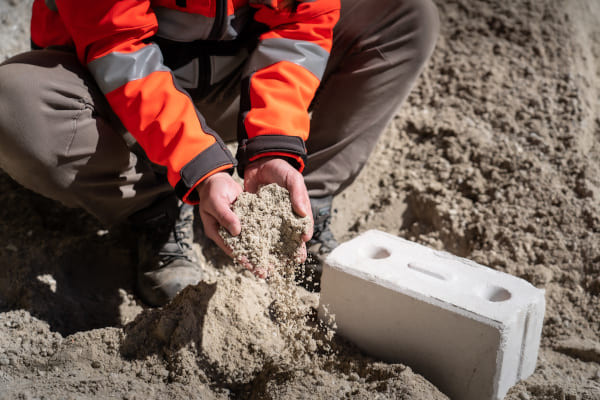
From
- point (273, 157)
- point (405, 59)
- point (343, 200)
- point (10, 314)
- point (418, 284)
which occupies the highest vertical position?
point (405, 59)

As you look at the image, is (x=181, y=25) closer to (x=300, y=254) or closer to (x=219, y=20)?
(x=219, y=20)

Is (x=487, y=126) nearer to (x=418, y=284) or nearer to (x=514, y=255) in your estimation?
(x=514, y=255)

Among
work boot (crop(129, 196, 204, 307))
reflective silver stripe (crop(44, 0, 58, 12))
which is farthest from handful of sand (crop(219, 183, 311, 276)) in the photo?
reflective silver stripe (crop(44, 0, 58, 12))

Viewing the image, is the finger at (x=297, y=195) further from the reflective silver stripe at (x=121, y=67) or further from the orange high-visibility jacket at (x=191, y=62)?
the reflective silver stripe at (x=121, y=67)

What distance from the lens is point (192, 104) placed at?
1.34 m

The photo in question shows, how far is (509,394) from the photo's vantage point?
1317 mm

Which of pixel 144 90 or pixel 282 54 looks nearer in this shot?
pixel 144 90

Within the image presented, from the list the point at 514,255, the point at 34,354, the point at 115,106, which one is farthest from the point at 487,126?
the point at 34,354

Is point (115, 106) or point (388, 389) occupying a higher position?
point (115, 106)

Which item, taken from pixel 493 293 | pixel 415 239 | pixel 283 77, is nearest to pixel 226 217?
pixel 283 77

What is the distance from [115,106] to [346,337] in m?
0.89

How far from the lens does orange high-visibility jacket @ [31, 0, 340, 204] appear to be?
4.20 feet

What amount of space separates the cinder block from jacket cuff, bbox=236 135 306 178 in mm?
300

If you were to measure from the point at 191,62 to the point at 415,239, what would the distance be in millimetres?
1028
